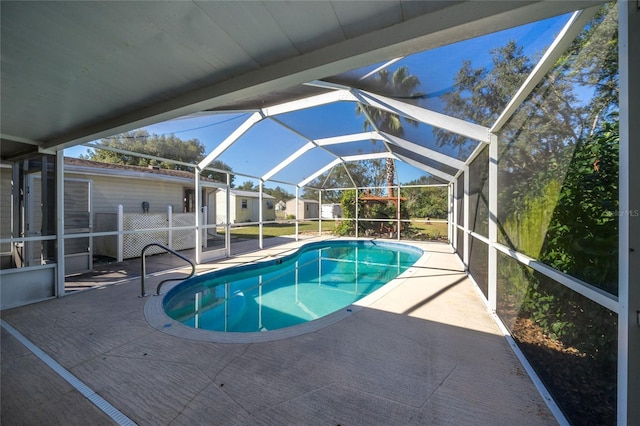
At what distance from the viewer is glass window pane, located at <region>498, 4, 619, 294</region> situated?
149 cm

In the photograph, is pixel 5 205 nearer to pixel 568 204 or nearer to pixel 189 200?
pixel 189 200

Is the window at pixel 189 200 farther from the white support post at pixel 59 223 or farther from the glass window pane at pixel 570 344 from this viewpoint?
the glass window pane at pixel 570 344

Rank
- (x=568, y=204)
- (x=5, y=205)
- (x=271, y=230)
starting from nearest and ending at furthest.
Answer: (x=568, y=204) → (x=5, y=205) → (x=271, y=230)

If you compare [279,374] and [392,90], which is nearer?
Answer: [279,374]

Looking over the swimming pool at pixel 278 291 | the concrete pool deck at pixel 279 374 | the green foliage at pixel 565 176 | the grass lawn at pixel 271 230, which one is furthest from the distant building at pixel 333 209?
the green foliage at pixel 565 176

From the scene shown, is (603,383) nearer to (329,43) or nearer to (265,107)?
(329,43)

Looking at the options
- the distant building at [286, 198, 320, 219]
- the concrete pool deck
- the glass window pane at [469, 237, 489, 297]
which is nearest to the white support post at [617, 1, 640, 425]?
the concrete pool deck

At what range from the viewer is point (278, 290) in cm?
607

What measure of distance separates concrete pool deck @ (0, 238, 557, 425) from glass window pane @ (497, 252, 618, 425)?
0.63 feet

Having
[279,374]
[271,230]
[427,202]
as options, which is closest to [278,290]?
[279,374]

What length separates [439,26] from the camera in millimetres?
1381

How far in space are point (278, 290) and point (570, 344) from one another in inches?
206

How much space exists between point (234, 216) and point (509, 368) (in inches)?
776
